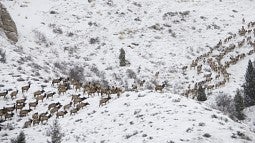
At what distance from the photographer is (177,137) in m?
16.4

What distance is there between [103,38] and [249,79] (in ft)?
75.3

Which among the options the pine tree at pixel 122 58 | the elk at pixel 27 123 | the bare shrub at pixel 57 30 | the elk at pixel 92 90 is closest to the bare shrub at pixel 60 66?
the pine tree at pixel 122 58

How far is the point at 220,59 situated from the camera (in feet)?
172

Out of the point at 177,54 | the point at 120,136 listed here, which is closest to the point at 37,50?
the point at 177,54

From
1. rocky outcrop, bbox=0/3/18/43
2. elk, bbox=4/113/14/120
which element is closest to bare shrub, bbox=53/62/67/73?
rocky outcrop, bbox=0/3/18/43

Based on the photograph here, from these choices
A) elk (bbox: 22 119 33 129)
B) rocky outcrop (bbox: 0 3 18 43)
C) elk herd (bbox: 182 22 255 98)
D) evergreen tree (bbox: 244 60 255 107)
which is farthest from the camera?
elk herd (bbox: 182 22 255 98)

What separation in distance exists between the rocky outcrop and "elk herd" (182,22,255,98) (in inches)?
871

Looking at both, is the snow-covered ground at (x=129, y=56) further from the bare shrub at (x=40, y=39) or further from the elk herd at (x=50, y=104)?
the elk herd at (x=50, y=104)

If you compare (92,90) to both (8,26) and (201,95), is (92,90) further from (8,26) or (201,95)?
(8,26)

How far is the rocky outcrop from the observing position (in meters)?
46.2

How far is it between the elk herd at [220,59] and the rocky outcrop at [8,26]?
72.6ft

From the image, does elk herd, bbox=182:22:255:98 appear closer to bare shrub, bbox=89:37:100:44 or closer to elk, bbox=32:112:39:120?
bare shrub, bbox=89:37:100:44

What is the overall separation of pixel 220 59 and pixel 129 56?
41.5 ft

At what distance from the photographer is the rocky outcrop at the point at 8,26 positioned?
46.2m
